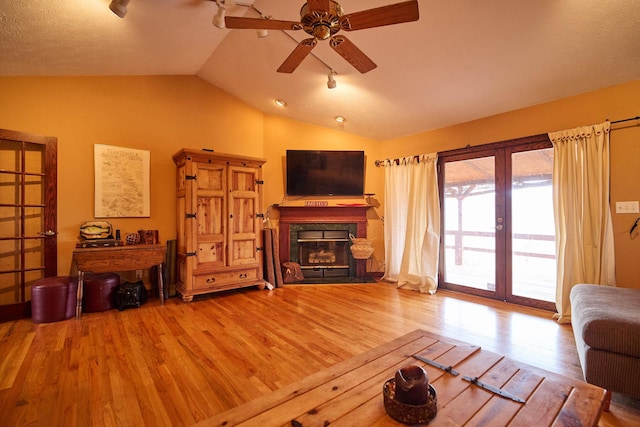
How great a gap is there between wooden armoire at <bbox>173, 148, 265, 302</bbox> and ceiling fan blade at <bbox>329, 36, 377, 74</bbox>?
213cm

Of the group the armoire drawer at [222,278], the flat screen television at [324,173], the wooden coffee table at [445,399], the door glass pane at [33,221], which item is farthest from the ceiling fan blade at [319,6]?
the door glass pane at [33,221]

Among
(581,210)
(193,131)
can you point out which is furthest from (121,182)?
(581,210)

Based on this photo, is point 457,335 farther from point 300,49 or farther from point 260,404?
point 300,49

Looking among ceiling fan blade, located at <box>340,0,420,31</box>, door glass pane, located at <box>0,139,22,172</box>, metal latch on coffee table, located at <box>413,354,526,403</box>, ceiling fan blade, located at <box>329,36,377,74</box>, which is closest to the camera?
metal latch on coffee table, located at <box>413,354,526,403</box>

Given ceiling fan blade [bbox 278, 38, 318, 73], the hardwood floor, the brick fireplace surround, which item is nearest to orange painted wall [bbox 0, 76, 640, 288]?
the brick fireplace surround

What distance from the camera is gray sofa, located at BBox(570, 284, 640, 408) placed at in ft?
5.19

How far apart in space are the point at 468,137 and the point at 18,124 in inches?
209

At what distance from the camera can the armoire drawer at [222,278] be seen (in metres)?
3.62

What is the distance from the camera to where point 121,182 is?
11.8 feet

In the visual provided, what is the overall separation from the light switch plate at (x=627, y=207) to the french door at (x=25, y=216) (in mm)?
5913

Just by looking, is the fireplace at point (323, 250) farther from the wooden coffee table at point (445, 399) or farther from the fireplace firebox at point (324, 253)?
the wooden coffee table at point (445, 399)

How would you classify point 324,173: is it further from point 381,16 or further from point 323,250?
point 381,16

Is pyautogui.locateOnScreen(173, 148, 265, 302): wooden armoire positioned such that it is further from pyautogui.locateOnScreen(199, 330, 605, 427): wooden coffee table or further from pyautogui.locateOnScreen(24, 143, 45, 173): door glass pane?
pyautogui.locateOnScreen(199, 330, 605, 427): wooden coffee table

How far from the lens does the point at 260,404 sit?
1.09 meters
